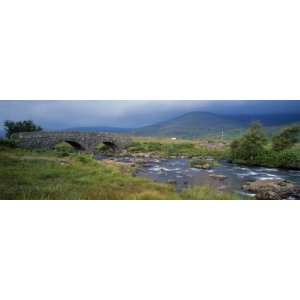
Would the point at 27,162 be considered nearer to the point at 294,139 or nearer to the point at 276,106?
the point at 276,106

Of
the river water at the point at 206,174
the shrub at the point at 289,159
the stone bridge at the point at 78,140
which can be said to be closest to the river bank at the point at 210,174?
the river water at the point at 206,174

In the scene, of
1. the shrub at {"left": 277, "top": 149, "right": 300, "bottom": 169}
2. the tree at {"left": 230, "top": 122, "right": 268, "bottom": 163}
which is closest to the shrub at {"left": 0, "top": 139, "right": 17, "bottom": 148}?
the tree at {"left": 230, "top": 122, "right": 268, "bottom": 163}

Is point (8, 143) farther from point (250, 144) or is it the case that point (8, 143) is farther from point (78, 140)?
point (250, 144)

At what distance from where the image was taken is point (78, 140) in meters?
6.21

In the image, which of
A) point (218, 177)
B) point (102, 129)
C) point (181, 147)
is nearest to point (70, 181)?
point (102, 129)

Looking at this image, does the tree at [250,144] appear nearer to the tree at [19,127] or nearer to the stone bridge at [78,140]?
the stone bridge at [78,140]

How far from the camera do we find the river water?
5637 mm

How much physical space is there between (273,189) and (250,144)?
96 cm

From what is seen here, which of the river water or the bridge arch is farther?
the bridge arch

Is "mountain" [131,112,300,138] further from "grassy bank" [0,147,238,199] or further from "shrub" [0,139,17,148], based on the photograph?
"shrub" [0,139,17,148]

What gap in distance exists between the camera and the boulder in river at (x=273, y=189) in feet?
18.1

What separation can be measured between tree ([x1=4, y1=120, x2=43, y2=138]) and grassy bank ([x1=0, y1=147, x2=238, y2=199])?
15.2 inches

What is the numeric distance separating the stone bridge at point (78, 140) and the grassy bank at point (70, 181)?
0.18 m

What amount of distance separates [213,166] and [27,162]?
369cm
